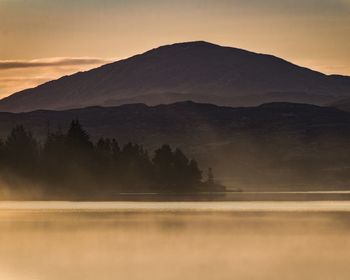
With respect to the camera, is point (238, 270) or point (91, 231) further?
→ point (91, 231)

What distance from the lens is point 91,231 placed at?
9825cm

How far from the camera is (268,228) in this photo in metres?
104

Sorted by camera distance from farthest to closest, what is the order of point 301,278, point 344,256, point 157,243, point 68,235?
point 68,235
point 157,243
point 344,256
point 301,278

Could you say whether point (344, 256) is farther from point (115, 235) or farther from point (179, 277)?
point (115, 235)

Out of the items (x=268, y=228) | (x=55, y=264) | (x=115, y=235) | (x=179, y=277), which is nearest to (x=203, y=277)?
(x=179, y=277)

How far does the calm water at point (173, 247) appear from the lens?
203 ft

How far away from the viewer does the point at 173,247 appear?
79.6 m

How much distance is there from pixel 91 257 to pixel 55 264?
5407 millimetres

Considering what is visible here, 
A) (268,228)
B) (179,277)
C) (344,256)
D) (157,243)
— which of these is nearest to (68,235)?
(157,243)

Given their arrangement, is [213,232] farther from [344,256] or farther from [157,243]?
[344,256]

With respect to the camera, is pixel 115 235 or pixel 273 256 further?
pixel 115 235

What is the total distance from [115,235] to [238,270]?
31.6 m

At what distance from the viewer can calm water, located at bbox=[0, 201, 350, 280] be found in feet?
203

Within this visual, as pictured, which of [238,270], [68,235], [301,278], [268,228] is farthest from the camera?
[268,228]
